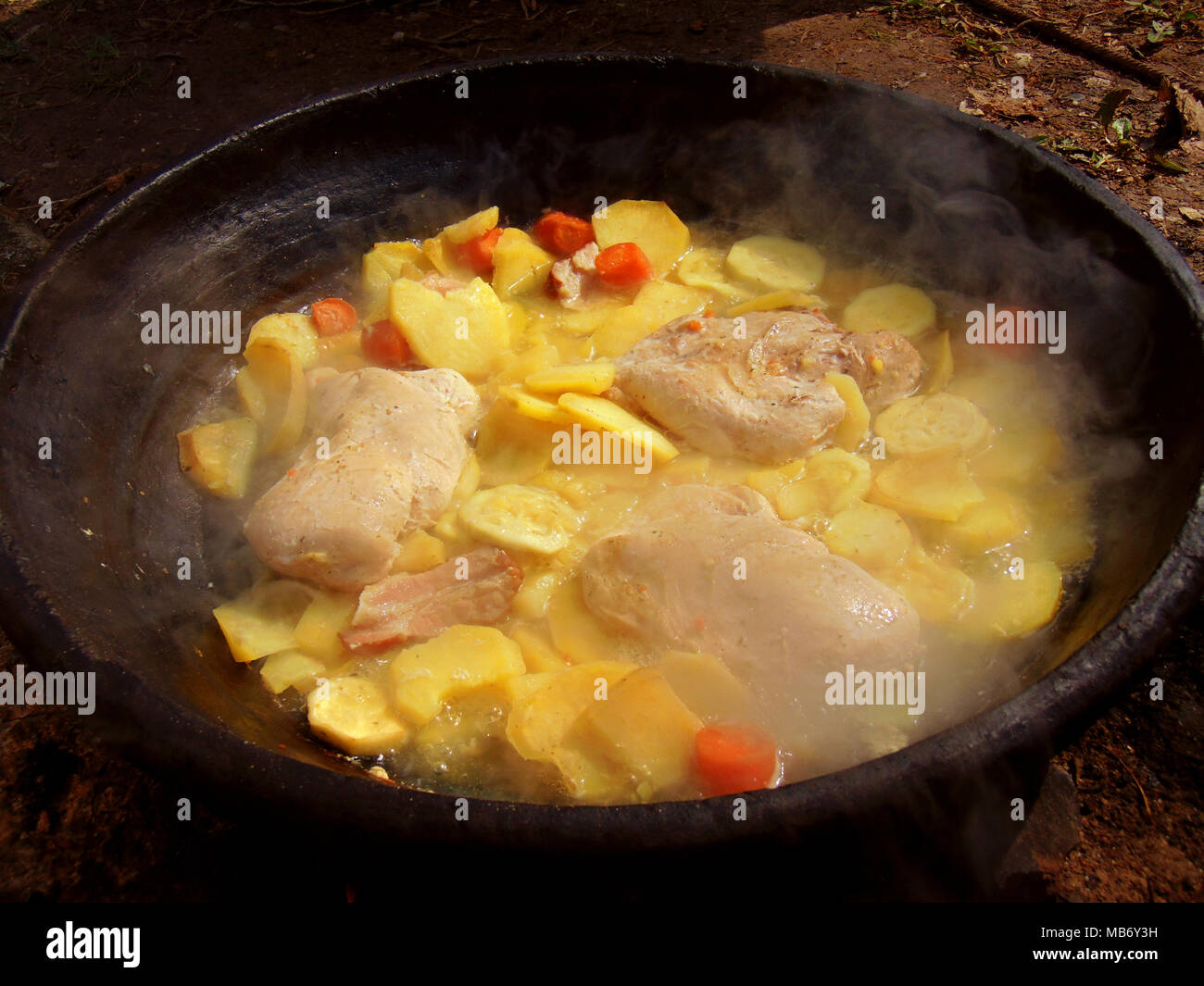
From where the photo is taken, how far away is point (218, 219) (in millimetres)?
3660

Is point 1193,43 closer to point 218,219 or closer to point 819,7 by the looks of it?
point 819,7

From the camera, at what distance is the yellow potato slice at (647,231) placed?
4094 mm

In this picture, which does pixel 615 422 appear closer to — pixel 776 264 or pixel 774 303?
pixel 774 303

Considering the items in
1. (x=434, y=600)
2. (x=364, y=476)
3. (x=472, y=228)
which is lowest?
(x=434, y=600)

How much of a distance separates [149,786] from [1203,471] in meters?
3.44

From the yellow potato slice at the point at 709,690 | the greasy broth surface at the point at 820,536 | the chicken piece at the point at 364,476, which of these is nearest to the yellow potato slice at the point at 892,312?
the greasy broth surface at the point at 820,536

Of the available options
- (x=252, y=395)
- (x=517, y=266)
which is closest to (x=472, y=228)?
(x=517, y=266)

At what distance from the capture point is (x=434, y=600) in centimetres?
279

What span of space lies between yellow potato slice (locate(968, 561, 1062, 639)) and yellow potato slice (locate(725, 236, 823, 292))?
1.71 meters

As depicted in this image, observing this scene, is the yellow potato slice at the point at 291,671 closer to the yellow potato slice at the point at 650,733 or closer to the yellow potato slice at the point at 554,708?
the yellow potato slice at the point at 554,708

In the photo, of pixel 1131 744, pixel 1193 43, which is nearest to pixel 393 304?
pixel 1131 744

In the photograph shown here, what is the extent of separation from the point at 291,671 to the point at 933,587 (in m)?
2.07

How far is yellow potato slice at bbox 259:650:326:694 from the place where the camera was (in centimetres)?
267

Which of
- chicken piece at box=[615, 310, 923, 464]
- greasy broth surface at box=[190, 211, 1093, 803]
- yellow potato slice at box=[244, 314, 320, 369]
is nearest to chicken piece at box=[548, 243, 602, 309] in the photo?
greasy broth surface at box=[190, 211, 1093, 803]
